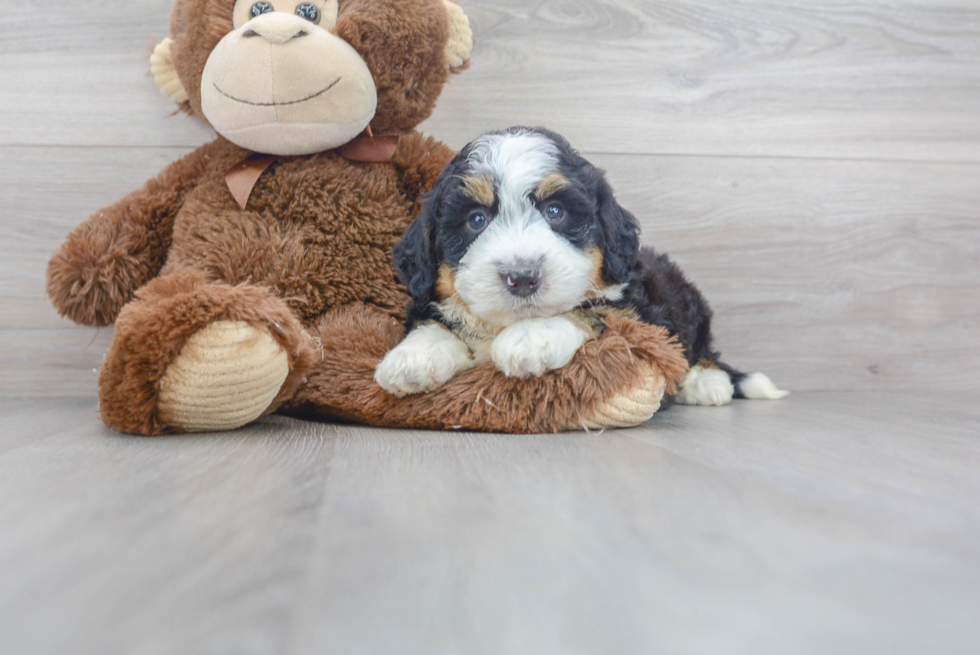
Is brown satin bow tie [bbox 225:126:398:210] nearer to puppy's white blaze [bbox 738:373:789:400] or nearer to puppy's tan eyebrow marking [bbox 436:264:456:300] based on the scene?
puppy's tan eyebrow marking [bbox 436:264:456:300]

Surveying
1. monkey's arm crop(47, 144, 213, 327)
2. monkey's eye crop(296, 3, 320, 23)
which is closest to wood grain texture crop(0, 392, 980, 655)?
monkey's arm crop(47, 144, 213, 327)

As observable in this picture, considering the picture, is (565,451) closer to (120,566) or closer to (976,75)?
(120,566)

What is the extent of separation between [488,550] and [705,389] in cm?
133

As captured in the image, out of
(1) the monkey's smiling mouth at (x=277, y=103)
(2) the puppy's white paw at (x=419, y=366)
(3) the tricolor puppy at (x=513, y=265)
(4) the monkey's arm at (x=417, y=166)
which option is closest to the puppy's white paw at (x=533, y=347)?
(3) the tricolor puppy at (x=513, y=265)

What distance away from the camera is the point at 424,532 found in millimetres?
766

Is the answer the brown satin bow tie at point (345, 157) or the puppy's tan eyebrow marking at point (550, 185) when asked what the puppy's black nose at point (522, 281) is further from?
the brown satin bow tie at point (345, 157)

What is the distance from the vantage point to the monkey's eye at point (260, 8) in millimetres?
1645

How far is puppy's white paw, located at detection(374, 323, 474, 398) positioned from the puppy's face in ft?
0.34

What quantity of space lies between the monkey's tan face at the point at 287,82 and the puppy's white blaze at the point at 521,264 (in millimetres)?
503

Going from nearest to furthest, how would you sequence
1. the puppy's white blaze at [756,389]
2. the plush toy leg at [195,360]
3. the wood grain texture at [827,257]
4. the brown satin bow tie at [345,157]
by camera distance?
the plush toy leg at [195,360], the brown satin bow tie at [345,157], the puppy's white blaze at [756,389], the wood grain texture at [827,257]

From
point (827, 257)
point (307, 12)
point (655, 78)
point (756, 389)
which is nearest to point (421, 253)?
point (307, 12)

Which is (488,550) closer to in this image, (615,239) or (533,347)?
(533,347)

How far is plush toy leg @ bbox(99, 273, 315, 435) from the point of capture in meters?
1.23

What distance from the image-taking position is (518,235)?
1381mm
